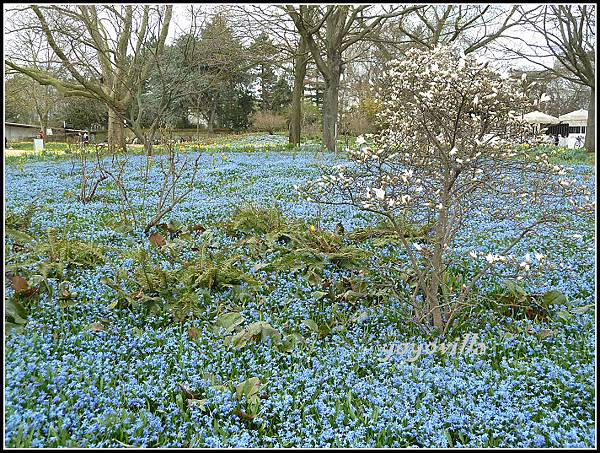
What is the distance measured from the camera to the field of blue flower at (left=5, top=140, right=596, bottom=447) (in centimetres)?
208

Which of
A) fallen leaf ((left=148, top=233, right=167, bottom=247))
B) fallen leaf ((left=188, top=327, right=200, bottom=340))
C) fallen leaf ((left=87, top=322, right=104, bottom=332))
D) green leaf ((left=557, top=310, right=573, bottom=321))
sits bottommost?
fallen leaf ((left=188, top=327, right=200, bottom=340))

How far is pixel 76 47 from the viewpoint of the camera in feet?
45.9

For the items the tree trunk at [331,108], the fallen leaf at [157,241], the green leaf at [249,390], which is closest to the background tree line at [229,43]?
the tree trunk at [331,108]

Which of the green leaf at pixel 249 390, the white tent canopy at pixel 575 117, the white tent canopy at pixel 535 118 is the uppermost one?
the white tent canopy at pixel 575 117

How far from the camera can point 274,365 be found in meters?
2.68

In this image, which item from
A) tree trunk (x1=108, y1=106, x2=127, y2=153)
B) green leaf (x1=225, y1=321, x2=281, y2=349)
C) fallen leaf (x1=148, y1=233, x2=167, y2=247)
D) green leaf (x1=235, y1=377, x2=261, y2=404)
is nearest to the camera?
green leaf (x1=235, y1=377, x2=261, y2=404)

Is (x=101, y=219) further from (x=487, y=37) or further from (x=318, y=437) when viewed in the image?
(x=487, y=37)

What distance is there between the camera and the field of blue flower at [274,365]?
2084 millimetres

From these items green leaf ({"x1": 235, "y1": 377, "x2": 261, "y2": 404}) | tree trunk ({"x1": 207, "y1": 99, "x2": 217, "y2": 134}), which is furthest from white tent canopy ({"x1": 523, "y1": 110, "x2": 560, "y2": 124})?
tree trunk ({"x1": 207, "y1": 99, "x2": 217, "y2": 134})

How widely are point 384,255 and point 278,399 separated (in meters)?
2.37

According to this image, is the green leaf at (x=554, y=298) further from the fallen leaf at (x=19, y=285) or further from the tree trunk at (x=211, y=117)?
the tree trunk at (x=211, y=117)

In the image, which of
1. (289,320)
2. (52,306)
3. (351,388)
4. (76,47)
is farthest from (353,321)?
(76,47)

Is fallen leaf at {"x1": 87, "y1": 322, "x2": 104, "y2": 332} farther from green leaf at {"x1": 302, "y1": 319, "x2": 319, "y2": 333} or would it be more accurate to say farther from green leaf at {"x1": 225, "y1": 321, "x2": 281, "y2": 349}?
green leaf at {"x1": 302, "y1": 319, "x2": 319, "y2": 333}

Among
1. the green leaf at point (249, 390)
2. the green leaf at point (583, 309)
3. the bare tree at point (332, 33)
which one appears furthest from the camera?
the bare tree at point (332, 33)
